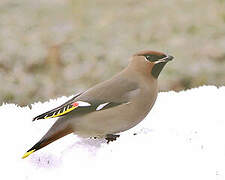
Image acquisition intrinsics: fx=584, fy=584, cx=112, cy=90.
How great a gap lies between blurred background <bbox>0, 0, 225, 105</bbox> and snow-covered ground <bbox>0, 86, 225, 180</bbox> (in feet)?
12.9

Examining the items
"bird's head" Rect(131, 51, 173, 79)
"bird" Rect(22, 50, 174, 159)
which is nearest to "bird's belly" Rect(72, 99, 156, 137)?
"bird" Rect(22, 50, 174, 159)

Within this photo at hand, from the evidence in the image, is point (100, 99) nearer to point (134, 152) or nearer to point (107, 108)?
point (107, 108)

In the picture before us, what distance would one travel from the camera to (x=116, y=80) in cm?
474

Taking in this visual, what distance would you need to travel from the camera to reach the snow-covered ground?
172 inches

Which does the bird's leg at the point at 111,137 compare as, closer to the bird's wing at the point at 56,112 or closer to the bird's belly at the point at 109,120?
the bird's belly at the point at 109,120

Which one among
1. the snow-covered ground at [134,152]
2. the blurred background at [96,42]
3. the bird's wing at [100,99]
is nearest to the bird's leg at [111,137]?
A: the snow-covered ground at [134,152]

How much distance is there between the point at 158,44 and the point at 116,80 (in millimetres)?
5499

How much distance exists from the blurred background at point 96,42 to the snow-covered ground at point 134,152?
154 inches

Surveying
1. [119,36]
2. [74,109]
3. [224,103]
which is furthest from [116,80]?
[119,36]

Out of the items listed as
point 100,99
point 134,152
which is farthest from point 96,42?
point 134,152

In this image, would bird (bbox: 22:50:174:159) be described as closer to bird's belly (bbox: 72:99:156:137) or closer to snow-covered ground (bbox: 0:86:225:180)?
bird's belly (bbox: 72:99:156:137)

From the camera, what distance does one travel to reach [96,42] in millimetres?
10148

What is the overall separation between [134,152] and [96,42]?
5.74 m

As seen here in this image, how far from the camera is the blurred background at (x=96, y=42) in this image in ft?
31.4
